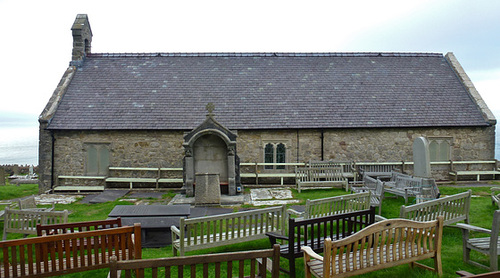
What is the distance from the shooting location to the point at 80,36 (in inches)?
855

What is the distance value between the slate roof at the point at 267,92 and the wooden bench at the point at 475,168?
195cm

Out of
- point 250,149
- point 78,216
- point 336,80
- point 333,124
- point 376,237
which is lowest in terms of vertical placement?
point 78,216

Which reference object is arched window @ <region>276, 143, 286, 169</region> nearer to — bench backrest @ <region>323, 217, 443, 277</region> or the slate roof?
the slate roof

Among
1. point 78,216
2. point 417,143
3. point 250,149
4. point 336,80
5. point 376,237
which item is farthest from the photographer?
point 336,80

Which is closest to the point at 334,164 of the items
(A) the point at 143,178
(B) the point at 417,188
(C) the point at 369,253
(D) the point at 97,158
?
(B) the point at 417,188

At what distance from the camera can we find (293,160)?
19.0 m

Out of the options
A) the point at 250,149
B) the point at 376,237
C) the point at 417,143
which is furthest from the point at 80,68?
the point at 376,237

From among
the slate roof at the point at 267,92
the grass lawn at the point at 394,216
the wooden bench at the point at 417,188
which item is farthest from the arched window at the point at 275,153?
the wooden bench at the point at 417,188

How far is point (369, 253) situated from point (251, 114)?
47.4ft

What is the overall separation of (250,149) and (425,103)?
976 cm

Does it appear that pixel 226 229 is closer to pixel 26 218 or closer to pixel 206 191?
pixel 26 218

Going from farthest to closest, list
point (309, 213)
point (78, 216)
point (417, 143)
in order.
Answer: point (417, 143), point (78, 216), point (309, 213)

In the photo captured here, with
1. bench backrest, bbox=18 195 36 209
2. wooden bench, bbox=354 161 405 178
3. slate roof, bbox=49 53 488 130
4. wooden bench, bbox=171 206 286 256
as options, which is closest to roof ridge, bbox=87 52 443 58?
slate roof, bbox=49 53 488 130

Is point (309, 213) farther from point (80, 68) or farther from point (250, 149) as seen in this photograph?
point (80, 68)
